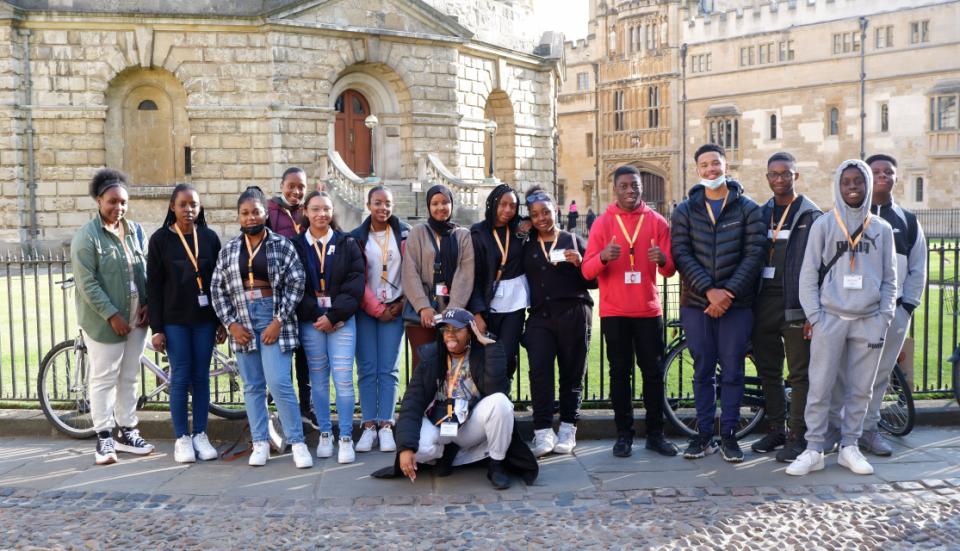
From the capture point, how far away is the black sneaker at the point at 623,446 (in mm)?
6934

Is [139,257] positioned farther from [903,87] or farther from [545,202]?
[903,87]

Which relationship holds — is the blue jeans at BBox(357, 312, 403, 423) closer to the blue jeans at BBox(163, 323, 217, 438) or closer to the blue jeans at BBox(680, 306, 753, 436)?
the blue jeans at BBox(163, 323, 217, 438)

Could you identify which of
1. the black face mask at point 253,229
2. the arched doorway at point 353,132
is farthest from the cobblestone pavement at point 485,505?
the arched doorway at point 353,132

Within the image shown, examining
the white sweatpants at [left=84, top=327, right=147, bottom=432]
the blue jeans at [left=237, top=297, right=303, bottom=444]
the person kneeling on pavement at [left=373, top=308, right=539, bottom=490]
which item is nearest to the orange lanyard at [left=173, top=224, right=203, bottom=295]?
the blue jeans at [left=237, top=297, right=303, bottom=444]

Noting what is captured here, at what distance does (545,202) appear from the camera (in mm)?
6887

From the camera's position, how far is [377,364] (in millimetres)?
7262

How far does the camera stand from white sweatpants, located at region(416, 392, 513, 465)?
619 cm

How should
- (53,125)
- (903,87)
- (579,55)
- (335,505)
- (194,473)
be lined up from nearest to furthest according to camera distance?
(335,505), (194,473), (53,125), (903,87), (579,55)

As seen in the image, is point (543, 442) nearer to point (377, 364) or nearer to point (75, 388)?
point (377, 364)

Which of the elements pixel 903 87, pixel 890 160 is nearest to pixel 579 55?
pixel 903 87

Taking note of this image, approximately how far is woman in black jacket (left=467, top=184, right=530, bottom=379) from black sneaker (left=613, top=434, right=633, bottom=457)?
977 mm

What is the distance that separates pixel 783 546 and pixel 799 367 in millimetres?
2004

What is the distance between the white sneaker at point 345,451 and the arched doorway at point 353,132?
1840cm

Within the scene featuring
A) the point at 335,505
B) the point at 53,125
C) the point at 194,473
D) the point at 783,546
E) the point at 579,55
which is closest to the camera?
the point at 783,546
